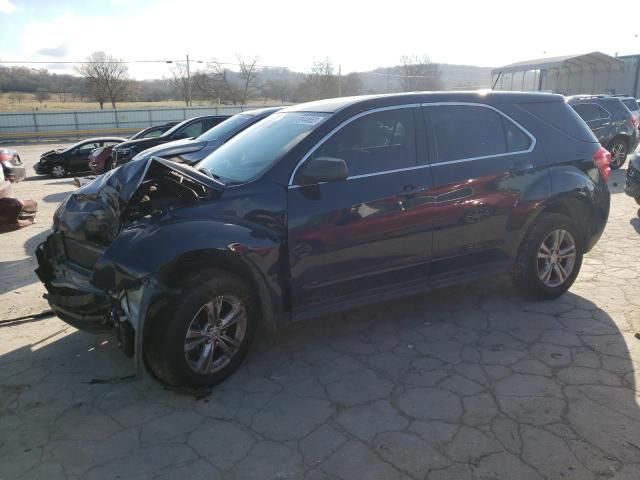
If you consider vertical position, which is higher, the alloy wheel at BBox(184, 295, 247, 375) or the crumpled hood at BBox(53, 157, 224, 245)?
the crumpled hood at BBox(53, 157, 224, 245)

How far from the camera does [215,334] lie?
11.2 feet

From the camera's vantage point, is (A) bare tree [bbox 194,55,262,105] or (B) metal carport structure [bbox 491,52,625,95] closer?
(B) metal carport structure [bbox 491,52,625,95]

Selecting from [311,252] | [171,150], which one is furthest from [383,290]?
[171,150]

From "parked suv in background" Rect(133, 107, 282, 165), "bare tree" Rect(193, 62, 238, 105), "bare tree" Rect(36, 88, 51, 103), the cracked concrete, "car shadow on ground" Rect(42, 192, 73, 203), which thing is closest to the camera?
the cracked concrete

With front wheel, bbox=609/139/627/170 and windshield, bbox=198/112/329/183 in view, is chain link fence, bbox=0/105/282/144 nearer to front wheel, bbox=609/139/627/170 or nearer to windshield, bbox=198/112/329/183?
front wheel, bbox=609/139/627/170

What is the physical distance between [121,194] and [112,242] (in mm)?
389

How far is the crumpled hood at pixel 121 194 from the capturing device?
11.5 ft

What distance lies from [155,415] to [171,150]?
228 inches

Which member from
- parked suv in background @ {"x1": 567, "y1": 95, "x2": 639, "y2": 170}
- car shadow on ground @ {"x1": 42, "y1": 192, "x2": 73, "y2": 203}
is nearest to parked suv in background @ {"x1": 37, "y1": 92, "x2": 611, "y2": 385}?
car shadow on ground @ {"x1": 42, "y1": 192, "x2": 73, "y2": 203}

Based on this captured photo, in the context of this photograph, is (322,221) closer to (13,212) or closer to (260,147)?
(260,147)

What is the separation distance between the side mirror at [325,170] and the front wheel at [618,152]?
1242cm

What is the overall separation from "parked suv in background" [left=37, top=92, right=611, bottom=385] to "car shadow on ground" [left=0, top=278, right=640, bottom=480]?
Answer: 0.38 metres

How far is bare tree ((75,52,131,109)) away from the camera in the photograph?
175 ft

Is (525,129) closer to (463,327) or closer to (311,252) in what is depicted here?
(463,327)
